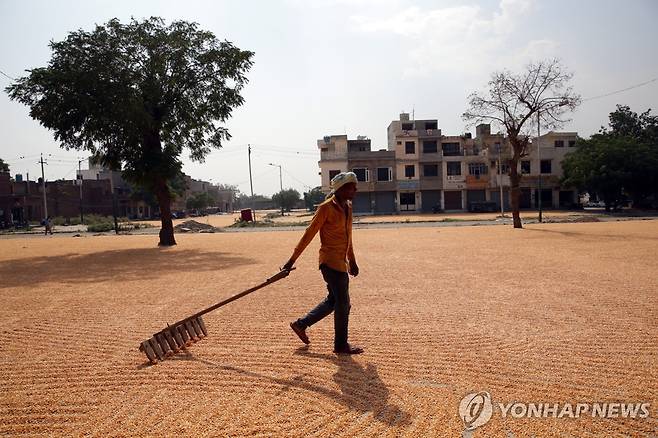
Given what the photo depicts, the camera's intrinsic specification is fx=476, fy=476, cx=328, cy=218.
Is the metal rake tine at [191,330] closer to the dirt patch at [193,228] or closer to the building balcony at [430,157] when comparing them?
the dirt patch at [193,228]

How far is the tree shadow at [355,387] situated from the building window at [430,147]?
57.5 meters

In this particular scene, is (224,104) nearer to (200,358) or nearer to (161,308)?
(161,308)

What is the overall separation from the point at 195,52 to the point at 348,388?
2037 cm

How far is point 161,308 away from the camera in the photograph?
323 inches

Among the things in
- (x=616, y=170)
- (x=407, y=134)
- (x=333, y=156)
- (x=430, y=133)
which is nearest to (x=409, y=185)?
(x=407, y=134)

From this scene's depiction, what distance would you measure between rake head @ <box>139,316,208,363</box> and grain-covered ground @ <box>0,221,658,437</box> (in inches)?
7.0

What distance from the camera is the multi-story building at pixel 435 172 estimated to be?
59.8 metres

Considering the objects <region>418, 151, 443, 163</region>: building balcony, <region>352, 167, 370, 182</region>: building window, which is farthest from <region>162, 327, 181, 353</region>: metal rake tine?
<region>418, 151, 443, 163</region>: building balcony

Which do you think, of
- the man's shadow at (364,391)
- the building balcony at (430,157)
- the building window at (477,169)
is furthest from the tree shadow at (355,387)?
the building window at (477,169)

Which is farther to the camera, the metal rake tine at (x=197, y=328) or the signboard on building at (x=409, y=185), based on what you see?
the signboard on building at (x=409, y=185)

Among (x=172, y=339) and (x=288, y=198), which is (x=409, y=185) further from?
(x=172, y=339)

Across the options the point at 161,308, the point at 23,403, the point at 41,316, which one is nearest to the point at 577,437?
the point at 23,403

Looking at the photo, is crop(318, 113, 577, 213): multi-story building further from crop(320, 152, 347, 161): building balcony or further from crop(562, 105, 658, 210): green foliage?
crop(562, 105, 658, 210): green foliage

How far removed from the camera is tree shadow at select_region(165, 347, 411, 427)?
12.1 feet
